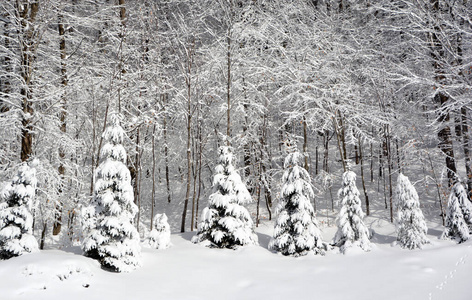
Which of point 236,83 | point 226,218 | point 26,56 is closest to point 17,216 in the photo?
point 26,56

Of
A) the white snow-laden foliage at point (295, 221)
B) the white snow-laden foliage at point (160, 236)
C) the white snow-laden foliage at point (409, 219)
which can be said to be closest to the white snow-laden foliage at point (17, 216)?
the white snow-laden foliage at point (160, 236)

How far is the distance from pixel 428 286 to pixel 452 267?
1.44 meters

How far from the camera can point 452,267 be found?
8.30 meters

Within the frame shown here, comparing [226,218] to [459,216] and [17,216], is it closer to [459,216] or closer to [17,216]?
[17,216]

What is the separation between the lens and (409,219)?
37.1ft

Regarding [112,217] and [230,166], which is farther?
[230,166]

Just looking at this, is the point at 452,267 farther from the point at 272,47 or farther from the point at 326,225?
the point at 272,47

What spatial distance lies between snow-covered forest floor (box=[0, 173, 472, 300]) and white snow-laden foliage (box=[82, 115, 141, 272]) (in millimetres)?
343

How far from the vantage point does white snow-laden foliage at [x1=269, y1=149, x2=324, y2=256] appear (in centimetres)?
1085

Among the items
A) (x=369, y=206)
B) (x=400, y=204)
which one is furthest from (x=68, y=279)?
(x=369, y=206)

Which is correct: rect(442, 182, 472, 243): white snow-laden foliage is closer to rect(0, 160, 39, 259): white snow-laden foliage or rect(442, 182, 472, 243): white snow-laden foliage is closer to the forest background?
the forest background

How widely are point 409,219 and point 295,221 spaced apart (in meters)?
3.90

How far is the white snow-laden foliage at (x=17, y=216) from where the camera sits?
7932 mm

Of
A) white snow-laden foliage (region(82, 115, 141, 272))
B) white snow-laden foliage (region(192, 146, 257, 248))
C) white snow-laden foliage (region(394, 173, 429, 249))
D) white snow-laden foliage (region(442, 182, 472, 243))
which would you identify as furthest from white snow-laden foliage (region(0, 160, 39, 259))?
white snow-laden foliage (region(442, 182, 472, 243))
